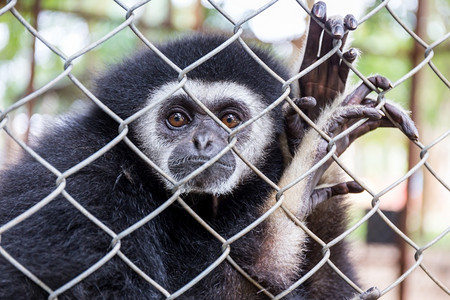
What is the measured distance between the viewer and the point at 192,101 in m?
3.66

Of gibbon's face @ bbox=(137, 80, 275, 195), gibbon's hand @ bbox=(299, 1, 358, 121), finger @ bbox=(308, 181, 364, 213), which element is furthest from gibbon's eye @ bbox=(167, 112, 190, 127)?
finger @ bbox=(308, 181, 364, 213)

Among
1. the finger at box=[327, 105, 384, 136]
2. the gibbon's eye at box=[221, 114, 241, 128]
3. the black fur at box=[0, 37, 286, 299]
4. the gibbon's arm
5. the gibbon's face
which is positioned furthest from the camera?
the gibbon's eye at box=[221, 114, 241, 128]

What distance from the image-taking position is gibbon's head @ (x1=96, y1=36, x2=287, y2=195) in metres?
3.65

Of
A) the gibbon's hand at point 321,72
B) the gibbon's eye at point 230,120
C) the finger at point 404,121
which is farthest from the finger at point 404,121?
the gibbon's eye at point 230,120

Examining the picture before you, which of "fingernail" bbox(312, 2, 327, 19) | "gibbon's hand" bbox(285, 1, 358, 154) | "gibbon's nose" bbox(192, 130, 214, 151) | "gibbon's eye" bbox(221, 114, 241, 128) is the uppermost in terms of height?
"gibbon's eye" bbox(221, 114, 241, 128)

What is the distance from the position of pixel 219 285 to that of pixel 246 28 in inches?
175

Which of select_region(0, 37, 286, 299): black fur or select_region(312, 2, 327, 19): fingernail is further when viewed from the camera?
select_region(312, 2, 327, 19): fingernail

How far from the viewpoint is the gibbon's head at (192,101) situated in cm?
365

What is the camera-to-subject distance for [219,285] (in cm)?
304

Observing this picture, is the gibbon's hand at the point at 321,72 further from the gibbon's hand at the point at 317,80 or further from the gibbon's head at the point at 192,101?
the gibbon's head at the point at 192,101

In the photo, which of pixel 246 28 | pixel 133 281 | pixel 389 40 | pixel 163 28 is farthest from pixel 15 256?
pixel 389 40

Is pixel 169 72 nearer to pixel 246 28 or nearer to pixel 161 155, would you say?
pixel 161 155

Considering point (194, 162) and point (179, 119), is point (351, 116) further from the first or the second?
point (179, 119)

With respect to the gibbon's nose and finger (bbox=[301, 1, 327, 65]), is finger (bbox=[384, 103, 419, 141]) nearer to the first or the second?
finger (bbox=[301, 1, 327, 65])
